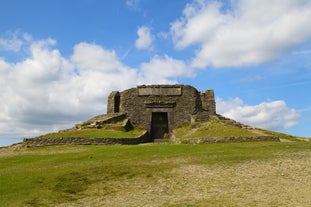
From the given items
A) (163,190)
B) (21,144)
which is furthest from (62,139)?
(163,190)

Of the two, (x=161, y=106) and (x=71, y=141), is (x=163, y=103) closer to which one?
(x=161, y=106)

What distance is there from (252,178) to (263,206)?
173 inches

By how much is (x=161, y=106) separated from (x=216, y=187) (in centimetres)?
3210

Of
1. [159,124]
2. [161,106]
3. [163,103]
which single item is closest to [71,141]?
[161,106]

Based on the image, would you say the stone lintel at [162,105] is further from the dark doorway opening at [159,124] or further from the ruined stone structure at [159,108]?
the dark doorway opening at [159,124]

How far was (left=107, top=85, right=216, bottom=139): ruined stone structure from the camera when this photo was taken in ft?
150

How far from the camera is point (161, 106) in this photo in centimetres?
4612

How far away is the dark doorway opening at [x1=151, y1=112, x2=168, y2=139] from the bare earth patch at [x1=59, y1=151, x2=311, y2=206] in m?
28.0

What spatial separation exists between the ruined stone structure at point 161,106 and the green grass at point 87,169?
20406mm

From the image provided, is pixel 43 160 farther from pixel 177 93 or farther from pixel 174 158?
pixel 177 93

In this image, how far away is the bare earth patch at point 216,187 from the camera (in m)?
12.2

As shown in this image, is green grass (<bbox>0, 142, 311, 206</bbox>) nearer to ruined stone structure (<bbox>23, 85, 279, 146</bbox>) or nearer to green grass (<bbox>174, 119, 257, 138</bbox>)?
green grass (<bbox>174, 119, 257, 138</bbox>)

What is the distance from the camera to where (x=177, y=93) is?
46406 millimetres

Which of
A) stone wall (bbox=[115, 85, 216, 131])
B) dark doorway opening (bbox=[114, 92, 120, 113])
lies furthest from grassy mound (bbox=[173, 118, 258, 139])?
dark doorway opening (bbox=[114, 92, 120, 113])
